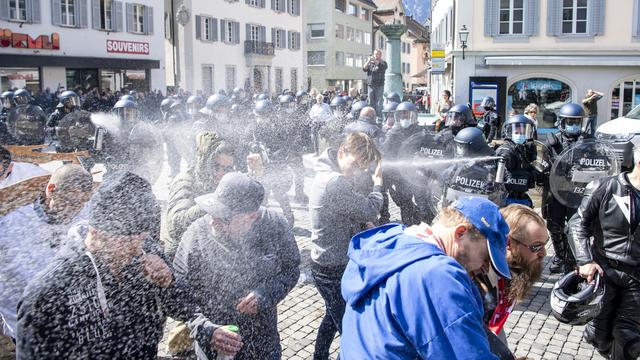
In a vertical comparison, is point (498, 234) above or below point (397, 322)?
above

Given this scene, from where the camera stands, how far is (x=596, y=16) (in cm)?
2320

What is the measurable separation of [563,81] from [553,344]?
2084 cm

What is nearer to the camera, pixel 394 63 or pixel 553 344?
pixel 553 344

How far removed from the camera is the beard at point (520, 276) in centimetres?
280

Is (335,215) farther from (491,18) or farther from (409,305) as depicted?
(491,18)

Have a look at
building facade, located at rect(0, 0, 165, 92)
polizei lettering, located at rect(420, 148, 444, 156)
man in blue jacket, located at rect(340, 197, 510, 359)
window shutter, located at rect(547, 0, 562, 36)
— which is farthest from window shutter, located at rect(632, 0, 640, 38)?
man in blue jacket, located at rect(340, 197, 510, 359)

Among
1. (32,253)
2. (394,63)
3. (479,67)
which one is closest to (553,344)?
(32,253)

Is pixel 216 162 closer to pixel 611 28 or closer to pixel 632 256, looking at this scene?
pixel 632 256

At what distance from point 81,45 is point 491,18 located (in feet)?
61.2

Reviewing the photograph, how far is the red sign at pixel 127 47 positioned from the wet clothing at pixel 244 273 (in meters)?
29.9

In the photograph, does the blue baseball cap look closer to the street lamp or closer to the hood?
the hood

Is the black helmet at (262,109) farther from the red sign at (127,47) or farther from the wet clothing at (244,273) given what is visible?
the red sign at (127,47)

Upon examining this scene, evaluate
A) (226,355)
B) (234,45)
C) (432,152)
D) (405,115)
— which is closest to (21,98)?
(405,115)

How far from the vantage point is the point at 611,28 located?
2327 cm
